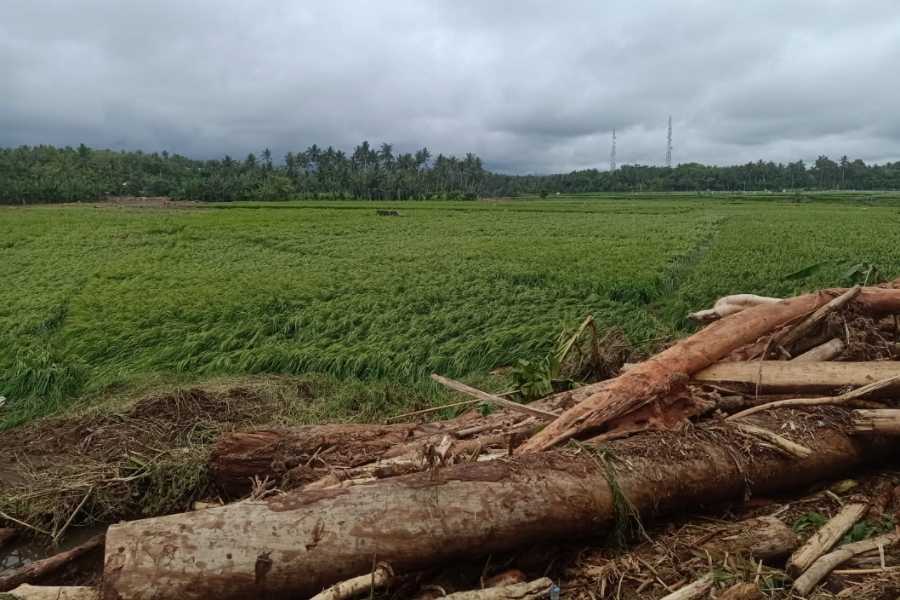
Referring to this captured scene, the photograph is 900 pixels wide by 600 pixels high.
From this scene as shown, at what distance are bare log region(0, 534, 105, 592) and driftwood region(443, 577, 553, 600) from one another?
2784mm

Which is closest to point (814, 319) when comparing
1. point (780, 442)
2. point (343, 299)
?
point (780, 442)

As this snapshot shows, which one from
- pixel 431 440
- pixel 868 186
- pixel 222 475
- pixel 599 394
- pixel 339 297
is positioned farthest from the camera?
pixel 868 186

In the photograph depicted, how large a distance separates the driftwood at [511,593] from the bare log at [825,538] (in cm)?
112

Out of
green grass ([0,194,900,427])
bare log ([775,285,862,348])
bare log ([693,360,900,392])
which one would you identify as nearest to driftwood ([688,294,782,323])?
bare log ([775,285,862,348])

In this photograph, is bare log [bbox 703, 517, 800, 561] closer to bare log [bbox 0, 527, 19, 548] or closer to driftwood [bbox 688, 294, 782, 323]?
driftwood [bbox 688, 294, 782, 323]

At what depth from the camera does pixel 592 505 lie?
10.4 feet

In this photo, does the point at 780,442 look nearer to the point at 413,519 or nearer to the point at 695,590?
the point at 695,590

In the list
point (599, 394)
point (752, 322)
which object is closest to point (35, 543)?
point (599, 394)

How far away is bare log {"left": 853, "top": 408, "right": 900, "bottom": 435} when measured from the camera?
361 cm

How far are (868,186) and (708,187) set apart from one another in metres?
38.3

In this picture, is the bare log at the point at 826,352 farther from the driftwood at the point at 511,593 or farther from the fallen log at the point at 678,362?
the driftwood at the point at 511,593

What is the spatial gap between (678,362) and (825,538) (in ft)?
4.89

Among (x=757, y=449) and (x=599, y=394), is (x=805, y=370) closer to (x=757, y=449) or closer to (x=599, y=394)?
(x=757, y=449)

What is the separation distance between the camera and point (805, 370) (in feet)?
13.6
